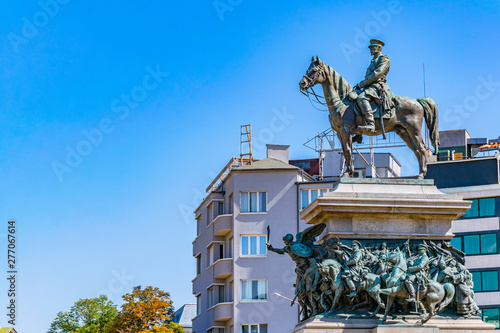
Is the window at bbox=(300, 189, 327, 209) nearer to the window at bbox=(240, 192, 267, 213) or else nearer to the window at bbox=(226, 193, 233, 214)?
the window at bbox=(240, 192, 267, 213)

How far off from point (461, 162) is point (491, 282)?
8124mm

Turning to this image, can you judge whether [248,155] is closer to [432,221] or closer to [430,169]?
[430,169]

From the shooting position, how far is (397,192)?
20641mm

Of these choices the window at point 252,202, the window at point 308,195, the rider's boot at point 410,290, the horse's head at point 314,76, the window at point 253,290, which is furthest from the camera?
the window at point 252,202

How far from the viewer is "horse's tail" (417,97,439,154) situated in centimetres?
2203

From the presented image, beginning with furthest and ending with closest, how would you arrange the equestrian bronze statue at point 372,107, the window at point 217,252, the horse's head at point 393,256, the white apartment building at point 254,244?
the window at point 217,252 < the white apartment building at point 254,244 < the equestrian bronze statue at point 372,107 < the horse's head at point 393,256

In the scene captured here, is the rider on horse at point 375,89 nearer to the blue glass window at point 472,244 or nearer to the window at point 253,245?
the window at point 253,245

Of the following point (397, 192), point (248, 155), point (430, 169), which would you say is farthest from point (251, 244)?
point (397, 192)

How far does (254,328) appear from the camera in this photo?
6091 cm

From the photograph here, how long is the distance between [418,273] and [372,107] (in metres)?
3.72

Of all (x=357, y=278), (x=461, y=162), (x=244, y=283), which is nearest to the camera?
(x=357, y=278)

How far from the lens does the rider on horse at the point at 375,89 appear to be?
70.1 feet

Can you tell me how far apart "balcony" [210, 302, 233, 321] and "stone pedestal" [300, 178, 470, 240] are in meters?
42.2

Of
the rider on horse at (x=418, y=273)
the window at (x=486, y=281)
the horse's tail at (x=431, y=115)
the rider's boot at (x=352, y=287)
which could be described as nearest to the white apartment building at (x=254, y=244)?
the window at (x=486, y=281)
